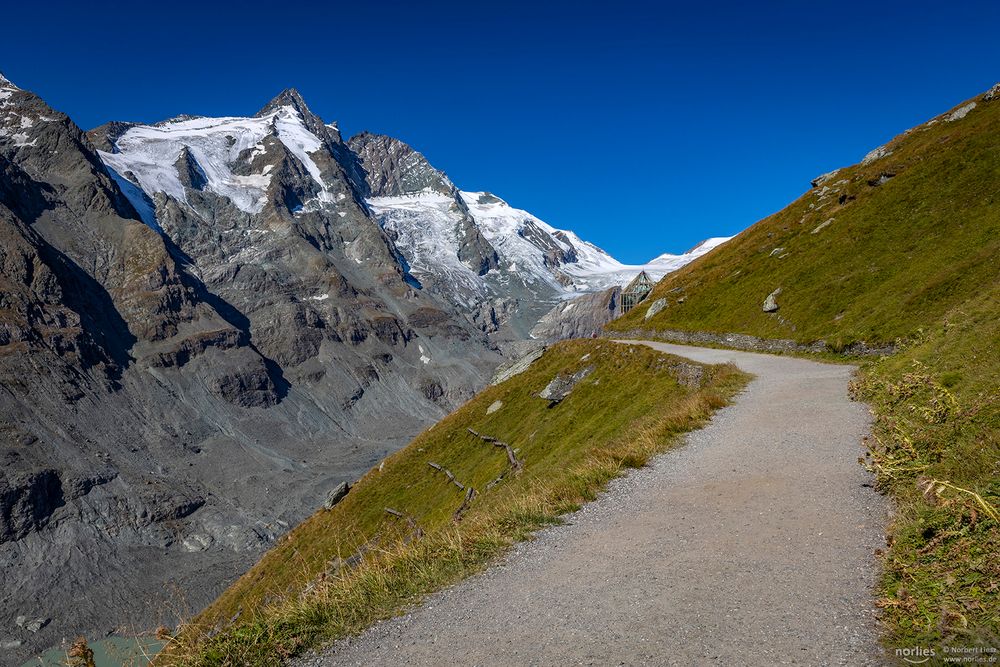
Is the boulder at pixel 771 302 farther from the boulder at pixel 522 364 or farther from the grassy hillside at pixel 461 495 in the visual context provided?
the boulder at pixel 522 364

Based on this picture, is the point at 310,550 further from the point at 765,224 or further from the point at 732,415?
the point at 765,224

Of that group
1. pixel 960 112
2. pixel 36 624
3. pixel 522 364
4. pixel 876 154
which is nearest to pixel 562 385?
pixel 522 364

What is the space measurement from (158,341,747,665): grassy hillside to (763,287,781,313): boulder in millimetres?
13394

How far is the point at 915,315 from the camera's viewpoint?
3147 centimetres

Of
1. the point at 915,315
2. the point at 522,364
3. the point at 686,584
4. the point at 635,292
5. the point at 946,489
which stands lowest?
the point at 686,584

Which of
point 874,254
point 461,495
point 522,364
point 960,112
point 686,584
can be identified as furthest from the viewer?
point 960,112

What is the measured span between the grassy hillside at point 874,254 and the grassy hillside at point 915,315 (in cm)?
16

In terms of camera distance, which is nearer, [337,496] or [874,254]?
[874,254]

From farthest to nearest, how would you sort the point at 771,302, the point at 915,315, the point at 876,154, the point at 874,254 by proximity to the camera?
the point at 876,154
the point at 771,302
the point at 874,254
the point at 915,315

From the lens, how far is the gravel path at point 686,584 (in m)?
7.31

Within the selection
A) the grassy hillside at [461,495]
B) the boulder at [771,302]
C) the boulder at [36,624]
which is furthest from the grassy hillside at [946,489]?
the boulder at [36,624]

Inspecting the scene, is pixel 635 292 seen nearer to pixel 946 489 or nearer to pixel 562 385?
pixel 562 385

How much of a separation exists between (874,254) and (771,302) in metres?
8.28

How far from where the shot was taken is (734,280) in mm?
58594
